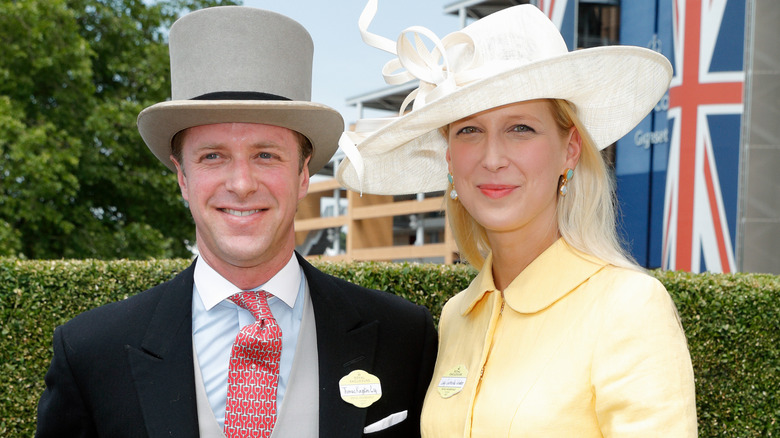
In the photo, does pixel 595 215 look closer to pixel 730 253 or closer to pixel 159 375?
pixel 159 375

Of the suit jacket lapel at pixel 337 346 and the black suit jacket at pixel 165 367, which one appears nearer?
the black suit jacket at pixel 165 367

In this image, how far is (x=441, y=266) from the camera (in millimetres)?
5680

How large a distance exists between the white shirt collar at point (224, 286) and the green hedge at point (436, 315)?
2.93m

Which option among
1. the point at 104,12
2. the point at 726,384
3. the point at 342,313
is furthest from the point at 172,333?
the point at 104,12

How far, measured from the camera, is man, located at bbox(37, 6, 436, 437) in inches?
93.0

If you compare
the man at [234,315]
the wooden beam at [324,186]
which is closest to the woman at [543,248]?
the man at [234,315]

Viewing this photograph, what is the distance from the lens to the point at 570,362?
2.16 m

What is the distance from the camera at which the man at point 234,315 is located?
2.36 m

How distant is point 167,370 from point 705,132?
1562cm

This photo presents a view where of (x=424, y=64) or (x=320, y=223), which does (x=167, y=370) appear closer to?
(x=424, y=64)

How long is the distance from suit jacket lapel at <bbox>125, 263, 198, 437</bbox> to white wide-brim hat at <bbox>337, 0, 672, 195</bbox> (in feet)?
2.53

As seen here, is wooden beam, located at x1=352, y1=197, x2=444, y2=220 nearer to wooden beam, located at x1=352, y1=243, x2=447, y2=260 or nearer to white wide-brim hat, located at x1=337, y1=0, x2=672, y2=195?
wooden beam, located at x1=352, y1=243, x2=447, y2=260

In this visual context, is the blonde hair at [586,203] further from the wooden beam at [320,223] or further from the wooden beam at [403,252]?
the wooden beam at [320,223]

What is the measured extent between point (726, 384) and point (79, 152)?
1376 cm
